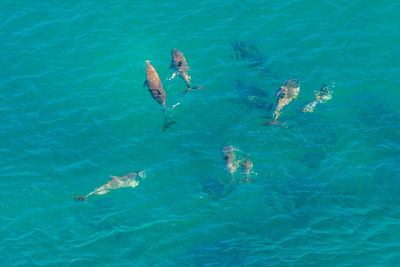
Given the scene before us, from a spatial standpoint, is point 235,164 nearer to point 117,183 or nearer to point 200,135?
point 200,135

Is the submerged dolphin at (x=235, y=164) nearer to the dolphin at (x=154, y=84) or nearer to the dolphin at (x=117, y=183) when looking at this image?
the dolphin at (x=117, y=183)

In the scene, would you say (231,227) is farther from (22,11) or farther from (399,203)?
(22,11)

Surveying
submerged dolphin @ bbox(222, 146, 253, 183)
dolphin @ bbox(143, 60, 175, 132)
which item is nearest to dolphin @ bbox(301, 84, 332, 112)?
submerged dolphin @ bbox(222, 146, 253, 183)

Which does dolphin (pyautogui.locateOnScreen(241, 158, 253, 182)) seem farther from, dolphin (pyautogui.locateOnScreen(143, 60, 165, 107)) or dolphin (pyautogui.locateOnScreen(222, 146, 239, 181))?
dolphin (pyautogui.locateOnScreen(143, 60, 165, 107))

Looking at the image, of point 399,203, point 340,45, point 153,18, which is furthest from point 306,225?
point 153,18

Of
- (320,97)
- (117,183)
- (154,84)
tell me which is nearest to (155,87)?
(154,84)
